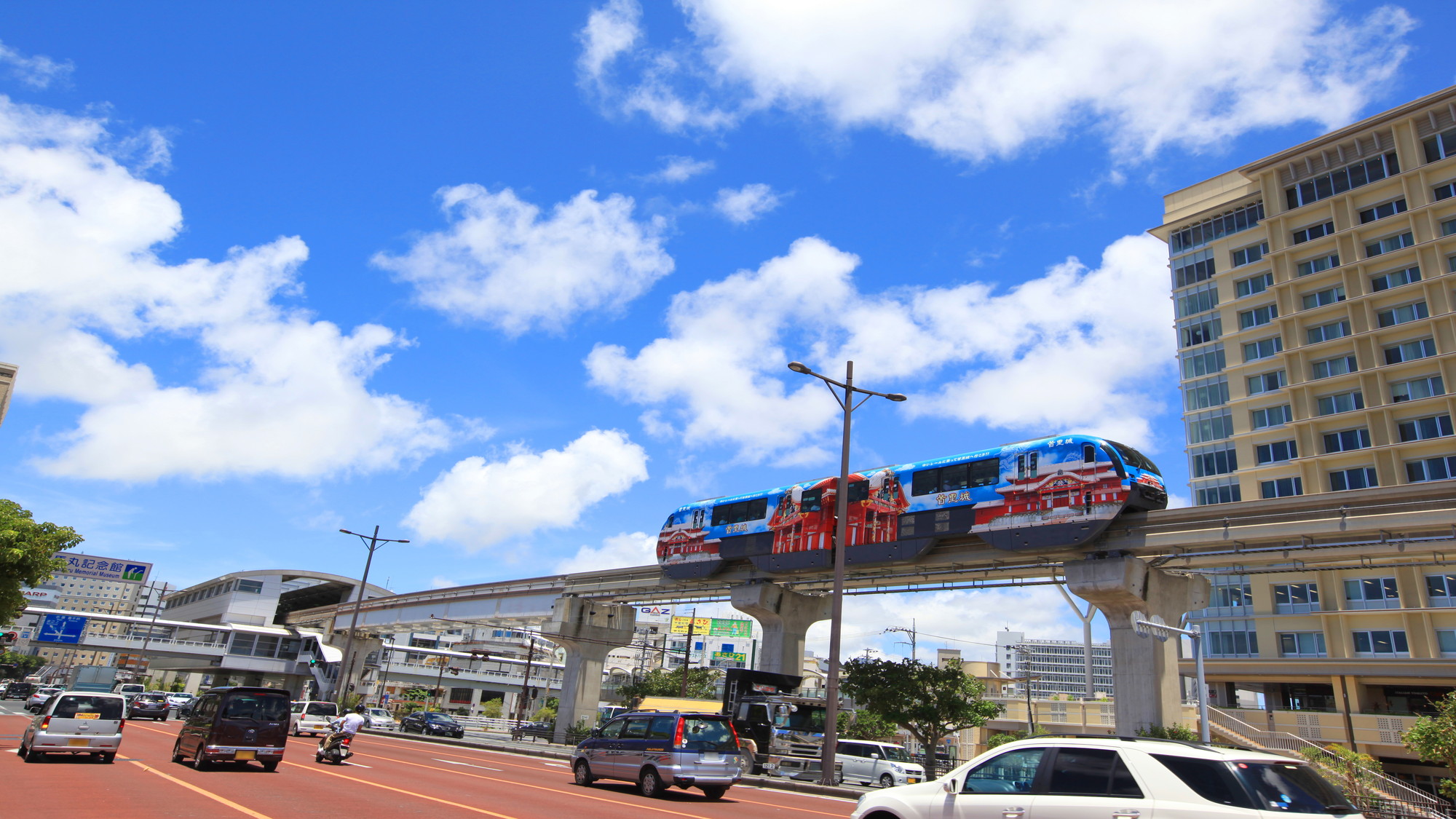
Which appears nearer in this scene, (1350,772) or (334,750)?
(1350,772)

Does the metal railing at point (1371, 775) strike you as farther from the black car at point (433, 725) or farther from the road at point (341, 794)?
the black car at point (433, 725)

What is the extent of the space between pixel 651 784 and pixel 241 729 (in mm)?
9053

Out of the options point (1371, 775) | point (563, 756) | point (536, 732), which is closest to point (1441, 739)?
point (1371, 775)

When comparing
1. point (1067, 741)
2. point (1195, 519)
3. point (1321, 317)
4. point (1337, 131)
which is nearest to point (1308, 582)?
point (1321, 317)

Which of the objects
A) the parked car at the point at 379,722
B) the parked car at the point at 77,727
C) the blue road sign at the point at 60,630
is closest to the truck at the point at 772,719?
the parked car at the point at 77,727

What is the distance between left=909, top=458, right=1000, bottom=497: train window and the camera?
88.8ft

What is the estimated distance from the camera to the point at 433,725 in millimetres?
47469

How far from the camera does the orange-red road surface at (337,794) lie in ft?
40.4

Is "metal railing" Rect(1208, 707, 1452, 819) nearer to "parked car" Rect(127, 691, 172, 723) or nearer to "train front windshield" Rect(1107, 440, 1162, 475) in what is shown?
"train front windshield" Rect(1107, 440, 1162, 475)

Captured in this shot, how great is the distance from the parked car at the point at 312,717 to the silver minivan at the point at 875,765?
2079 centimetres

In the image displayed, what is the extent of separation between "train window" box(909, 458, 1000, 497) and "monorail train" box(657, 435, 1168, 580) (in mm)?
28

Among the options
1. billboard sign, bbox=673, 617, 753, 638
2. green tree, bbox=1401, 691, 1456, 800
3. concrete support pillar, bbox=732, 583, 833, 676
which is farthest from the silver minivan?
billboard sign, bbox=673, 617, 753, 638

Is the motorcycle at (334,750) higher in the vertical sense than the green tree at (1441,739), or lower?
lower

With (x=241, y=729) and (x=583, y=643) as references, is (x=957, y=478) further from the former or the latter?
(x=583, y=643)
